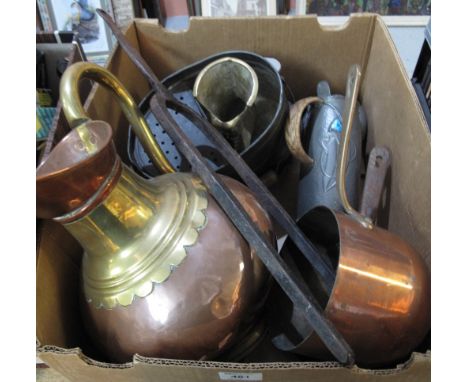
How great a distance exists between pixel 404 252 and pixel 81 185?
1.21 feet

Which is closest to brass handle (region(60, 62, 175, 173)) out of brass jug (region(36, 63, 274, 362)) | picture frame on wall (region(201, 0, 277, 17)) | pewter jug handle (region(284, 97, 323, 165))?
brass jug (region(36, 63, 274, 362))

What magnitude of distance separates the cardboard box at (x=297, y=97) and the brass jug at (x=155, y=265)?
0.13ft

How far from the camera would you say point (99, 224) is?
0.44 meters

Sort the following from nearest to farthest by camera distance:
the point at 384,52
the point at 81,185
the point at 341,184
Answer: the point at 81,185 → the point at 341,184 → the point at 384,52

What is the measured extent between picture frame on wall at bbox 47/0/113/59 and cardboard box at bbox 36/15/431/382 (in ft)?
1.41

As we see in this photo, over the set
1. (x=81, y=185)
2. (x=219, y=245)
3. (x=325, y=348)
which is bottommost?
(x=325, y=348)

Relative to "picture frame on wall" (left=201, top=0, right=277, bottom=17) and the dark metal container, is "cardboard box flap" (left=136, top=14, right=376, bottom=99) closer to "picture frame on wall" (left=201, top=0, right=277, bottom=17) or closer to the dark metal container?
the dark metal container

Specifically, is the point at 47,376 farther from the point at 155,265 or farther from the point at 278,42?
the point at 278,42

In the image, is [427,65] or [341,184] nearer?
[341,184]

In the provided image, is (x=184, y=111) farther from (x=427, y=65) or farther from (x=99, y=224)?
(x=427, y=65)

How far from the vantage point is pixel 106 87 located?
1.75ft

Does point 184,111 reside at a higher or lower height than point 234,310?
higher

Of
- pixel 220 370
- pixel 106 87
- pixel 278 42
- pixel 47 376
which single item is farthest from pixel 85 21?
pixel 220 370

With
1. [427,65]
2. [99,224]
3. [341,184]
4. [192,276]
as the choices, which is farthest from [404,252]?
[427,65]
